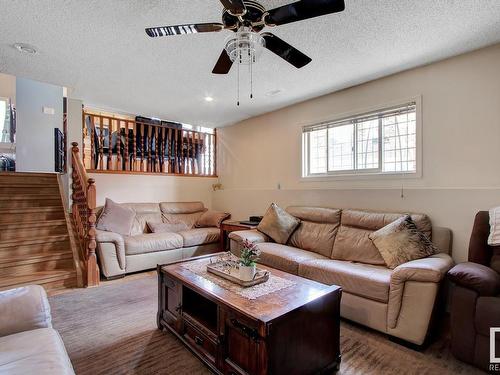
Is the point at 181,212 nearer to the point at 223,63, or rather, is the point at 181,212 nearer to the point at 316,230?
the point at 316,230

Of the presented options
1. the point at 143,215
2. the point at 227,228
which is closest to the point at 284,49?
the point at 227,228

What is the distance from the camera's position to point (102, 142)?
4598 mm

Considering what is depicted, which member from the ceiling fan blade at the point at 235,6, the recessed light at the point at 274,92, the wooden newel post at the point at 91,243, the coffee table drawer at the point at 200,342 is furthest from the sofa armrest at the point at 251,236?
the ceiling fan blade at the point at 235,6

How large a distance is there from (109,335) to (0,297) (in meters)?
0.99

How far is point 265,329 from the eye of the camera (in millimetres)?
1396

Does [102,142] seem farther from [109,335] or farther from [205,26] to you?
[205,26]

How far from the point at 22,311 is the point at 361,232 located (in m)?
2.95

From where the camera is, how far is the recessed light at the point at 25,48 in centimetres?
251

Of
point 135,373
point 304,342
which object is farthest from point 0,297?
point 304,342

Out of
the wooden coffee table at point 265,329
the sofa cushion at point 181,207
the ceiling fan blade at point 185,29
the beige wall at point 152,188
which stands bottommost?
the wooden coffee table at point 265,329

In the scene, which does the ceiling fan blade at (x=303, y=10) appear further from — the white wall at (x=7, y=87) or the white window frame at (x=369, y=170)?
the white wall at (x=7, y=87)

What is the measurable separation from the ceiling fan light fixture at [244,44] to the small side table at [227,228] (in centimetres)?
267

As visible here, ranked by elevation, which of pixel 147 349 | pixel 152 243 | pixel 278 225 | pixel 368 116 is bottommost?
pixel 147 349

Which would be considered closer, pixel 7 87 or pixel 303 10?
pixel 303 10
